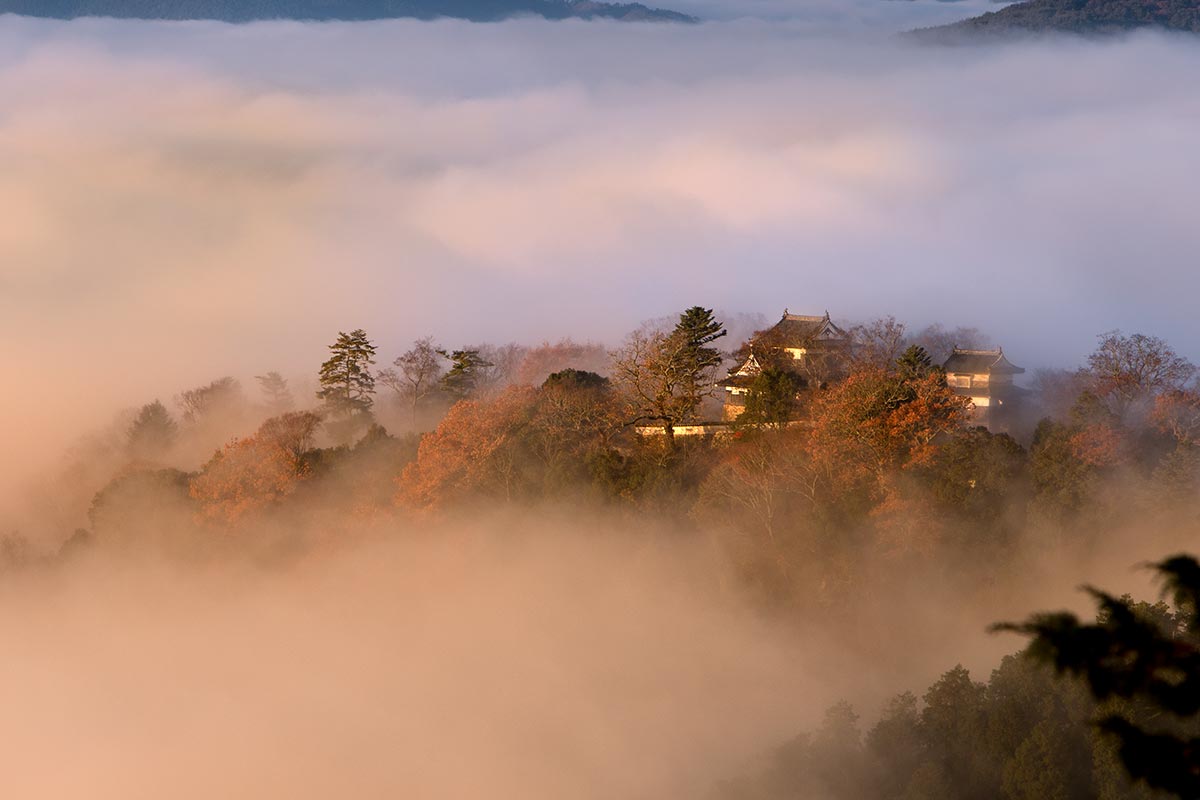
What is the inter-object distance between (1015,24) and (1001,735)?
530 ft

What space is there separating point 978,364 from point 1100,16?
126m

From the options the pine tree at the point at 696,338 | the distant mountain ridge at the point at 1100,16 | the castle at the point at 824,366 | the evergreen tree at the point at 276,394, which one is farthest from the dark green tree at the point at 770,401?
the distant mountain ridge at the point at 1100,16

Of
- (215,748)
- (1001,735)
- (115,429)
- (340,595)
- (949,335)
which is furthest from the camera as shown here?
(115,429)

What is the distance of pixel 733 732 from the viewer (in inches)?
1163

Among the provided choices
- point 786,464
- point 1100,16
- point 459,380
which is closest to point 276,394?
point 459,380

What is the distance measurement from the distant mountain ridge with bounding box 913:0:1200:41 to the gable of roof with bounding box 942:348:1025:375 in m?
124

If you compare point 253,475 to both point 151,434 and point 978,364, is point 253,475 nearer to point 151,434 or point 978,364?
point 151,434

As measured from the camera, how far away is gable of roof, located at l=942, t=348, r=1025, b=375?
145 feet

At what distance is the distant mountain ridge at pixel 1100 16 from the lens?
146 m

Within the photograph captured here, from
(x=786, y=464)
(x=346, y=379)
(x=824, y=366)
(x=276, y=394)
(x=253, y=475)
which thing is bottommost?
(x=276, y=394)

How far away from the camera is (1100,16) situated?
149625 mm

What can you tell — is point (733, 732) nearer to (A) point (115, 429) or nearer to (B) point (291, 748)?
(B) point (291, 748)

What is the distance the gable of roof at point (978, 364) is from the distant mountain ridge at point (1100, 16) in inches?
4869

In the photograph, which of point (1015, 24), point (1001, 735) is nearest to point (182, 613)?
point (1001, 735)
